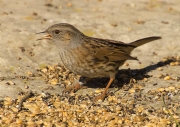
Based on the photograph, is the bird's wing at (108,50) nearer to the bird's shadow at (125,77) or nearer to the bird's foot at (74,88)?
the bird's shadow at (125,77)

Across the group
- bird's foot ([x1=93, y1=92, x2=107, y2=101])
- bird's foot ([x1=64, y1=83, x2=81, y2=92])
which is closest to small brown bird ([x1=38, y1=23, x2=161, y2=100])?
bird's foot ([x1=93, y1=92, x2=107, y2=101])

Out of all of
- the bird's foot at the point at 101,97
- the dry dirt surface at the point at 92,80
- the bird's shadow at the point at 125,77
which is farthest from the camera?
the bird's shadow at the point at 125,77

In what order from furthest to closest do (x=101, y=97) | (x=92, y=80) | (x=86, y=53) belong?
(x=92, y=80), (x=86, y=53), (x=101, y=97)

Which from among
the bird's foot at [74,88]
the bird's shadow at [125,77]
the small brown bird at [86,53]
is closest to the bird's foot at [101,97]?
the small brown bird at [86,53]

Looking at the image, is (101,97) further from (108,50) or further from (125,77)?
(125,77)

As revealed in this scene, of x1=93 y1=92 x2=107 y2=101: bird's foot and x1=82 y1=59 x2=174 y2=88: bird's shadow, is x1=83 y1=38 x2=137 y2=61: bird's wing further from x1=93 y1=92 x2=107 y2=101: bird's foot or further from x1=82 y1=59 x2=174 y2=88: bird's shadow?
x1=93 y1=92 x2=107 y2=101: bird's foot

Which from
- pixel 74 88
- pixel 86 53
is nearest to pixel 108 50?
pixel 86 53

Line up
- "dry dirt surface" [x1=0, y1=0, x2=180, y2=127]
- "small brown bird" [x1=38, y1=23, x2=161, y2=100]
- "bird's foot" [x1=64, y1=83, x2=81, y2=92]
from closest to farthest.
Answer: "dry dirt surface" [x1=0, y1=0, x2=180, y2=127] → "small brown bird" [x1=38, y1=23, x2=161, y2=100] → "bird's foot" [x1=64, y1=83, x2=81, y2=92]
